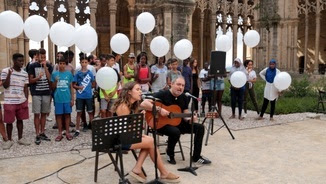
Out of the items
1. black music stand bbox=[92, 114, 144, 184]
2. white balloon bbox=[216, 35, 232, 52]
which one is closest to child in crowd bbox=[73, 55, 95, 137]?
white balloon bbox=[216, 35, 232, 52]

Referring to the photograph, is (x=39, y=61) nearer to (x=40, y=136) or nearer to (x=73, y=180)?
(x=40, y=136)

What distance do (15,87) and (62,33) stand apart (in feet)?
4.14

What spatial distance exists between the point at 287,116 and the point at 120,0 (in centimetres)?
1668

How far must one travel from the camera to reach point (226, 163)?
17.9ft

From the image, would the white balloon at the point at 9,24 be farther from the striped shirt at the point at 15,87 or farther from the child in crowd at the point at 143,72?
the child in crowd at the point at 143,72

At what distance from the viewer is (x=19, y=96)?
6355 mm

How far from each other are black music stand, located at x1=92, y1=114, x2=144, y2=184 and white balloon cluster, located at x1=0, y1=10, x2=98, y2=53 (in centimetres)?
289

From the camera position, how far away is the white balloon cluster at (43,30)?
238 inches

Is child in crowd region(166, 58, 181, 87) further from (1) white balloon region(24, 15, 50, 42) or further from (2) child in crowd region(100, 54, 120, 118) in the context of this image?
(1) white balloon region(24, 15, 50, 42)

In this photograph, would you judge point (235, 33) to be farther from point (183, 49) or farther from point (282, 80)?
point (183, 49)

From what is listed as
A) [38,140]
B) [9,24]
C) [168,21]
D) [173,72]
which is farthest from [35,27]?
[168,21]

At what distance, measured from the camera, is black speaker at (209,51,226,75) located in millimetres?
7027

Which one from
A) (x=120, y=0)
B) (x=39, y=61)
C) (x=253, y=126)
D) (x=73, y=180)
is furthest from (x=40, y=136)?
(x=120, y=0)

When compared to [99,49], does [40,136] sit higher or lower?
lower
